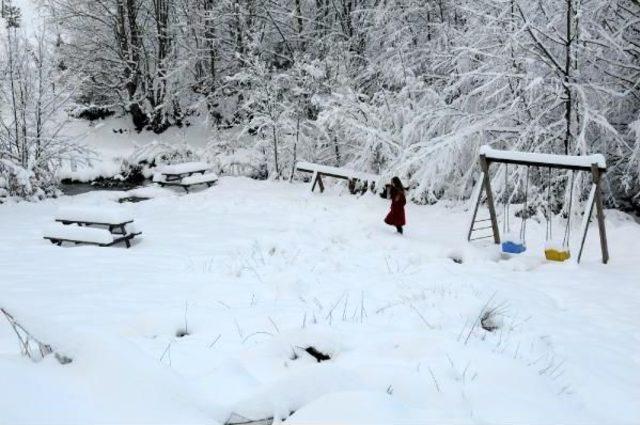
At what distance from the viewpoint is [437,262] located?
733 cm

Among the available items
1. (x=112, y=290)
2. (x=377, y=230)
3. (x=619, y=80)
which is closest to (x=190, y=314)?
(x=112, y=290)

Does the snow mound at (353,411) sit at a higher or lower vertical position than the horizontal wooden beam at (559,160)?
lower

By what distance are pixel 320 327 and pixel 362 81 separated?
15082 mm

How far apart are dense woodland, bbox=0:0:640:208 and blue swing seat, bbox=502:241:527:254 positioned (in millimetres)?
2955

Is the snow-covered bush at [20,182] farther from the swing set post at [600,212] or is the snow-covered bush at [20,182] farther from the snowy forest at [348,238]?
the swing set post at [600,212]

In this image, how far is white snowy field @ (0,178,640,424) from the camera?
268 centimetres

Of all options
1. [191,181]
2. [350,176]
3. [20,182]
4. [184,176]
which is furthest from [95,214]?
[184,176]

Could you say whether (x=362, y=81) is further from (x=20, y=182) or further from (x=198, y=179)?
(x=20, y=182)

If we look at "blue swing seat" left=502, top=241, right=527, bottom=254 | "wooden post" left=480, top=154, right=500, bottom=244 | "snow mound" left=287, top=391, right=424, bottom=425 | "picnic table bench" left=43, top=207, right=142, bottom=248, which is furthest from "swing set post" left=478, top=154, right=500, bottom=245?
"snow mound" left=287, top=391, right=424, bottom=425

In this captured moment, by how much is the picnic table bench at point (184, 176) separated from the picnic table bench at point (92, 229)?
5.87 m

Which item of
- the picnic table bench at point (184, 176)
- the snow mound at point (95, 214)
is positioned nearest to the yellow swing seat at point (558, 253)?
the snow mound at point (95, 214)

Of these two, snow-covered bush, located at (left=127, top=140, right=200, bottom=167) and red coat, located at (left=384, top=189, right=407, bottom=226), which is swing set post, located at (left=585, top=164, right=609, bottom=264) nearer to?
red coat, located at (left=384, top=189, right=407, bottom=226)

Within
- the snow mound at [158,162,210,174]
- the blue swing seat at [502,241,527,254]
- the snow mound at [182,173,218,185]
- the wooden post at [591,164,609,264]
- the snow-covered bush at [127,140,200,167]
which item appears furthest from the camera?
the snow-covered bush at [127,140,200,167]

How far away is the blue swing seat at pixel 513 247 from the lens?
773cm
